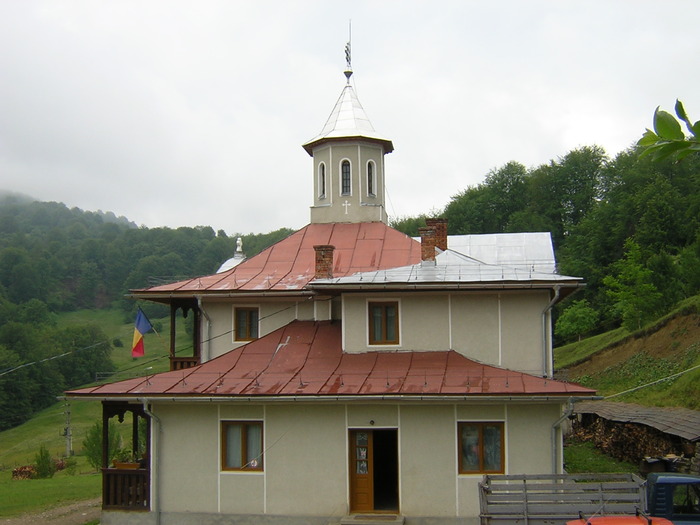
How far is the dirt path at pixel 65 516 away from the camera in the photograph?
21.5 m

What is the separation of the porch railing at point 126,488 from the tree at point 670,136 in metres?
17.9

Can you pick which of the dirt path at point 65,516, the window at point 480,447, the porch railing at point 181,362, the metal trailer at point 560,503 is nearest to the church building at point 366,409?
the window at point 480,447

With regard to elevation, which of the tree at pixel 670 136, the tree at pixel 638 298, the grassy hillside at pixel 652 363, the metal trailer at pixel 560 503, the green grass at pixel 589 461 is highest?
the tree at pixel 638 298

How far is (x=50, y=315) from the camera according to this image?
11994cm

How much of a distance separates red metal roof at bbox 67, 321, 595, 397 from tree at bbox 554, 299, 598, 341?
3754 centimetres

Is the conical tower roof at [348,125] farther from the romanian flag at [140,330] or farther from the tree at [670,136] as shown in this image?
the tree at [670,136]

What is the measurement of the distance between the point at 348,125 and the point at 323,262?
25.9 feet

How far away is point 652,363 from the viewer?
33812 mm

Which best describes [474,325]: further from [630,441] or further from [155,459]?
[155,459]

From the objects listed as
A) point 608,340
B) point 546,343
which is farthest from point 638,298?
point 546,343

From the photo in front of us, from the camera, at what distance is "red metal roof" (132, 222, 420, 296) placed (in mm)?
23406

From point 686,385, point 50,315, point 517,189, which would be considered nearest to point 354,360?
point 686,385

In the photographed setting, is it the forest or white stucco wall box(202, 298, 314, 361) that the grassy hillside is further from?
white stucco wall box(202, 298, 314, 361)

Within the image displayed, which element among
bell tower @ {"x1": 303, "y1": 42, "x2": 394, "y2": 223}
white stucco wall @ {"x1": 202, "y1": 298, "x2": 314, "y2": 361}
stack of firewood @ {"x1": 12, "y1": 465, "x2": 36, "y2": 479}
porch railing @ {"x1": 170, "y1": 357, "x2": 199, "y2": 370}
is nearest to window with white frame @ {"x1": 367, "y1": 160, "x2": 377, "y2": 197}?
bell tower @ {"x1": 303, "y1": 42, "x2": 394, "y2": 223}
